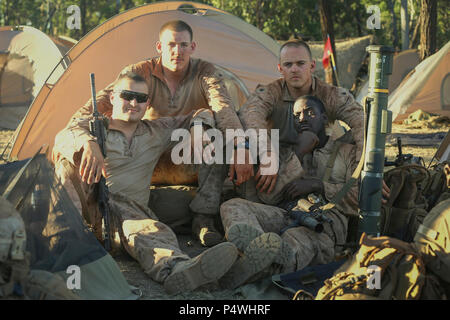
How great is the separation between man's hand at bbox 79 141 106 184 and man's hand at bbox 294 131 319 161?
4.87 ft

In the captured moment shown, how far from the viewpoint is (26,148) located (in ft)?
25.1

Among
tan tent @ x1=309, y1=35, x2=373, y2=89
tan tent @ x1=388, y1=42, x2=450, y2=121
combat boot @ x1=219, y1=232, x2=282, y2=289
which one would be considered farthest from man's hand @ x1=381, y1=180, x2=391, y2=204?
tan tent @ x1=309, y1=35, x2=373, y2=89

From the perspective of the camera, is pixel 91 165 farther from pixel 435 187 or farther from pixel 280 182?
→ pixel 435 187

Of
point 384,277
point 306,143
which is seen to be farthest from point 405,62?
point 384,277

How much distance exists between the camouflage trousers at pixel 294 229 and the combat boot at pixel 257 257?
17 cm

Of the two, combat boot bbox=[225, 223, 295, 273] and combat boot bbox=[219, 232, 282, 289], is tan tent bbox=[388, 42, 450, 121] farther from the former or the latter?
combat boot bbox=[219, 232, 282, 289]

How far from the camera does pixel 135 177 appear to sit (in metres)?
4.66

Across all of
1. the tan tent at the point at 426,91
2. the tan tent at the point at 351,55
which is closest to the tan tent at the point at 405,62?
the tan tent at the point at 351,55

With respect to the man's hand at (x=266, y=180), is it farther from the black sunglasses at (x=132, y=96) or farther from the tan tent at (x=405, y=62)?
the tan tent at (x=405, y=62)

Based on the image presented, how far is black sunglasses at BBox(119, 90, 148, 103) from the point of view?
4652 millimetres

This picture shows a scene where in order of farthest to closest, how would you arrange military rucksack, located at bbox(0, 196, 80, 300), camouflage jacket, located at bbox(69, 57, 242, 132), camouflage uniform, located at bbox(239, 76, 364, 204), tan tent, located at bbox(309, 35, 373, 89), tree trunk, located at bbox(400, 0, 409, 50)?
tree trunk, located at bbox(400, 0, 409, 50)
tan tent, located at bbox(309, 35, 373, 89)
camouflage jacket, located at bbox(69, 57, 242, 132)
camouflage uniform, located at bbox(239, 76, 364, 204)
military rucksack, located at bbox(0, 196, 80, 300)

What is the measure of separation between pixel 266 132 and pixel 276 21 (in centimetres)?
1876

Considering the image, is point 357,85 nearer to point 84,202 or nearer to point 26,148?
point 26,148
